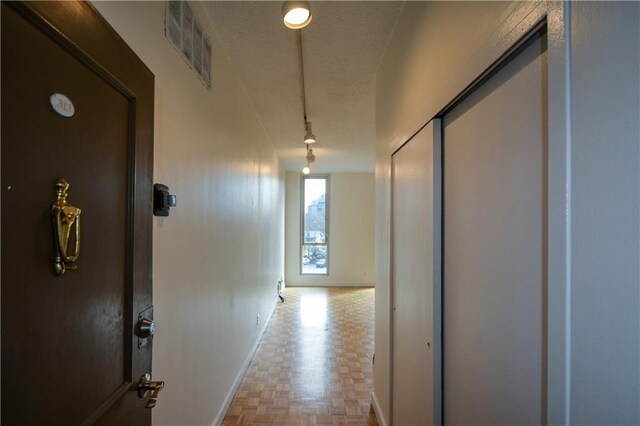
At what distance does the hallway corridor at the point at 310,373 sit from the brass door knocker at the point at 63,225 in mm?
2196

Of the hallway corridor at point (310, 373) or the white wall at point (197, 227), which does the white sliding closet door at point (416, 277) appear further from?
the white wall at point (197, 227)

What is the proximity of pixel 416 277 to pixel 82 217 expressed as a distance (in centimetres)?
144

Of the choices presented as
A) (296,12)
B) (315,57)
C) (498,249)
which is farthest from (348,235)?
(498,249)

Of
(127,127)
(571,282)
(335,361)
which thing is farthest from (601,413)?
(335,361)

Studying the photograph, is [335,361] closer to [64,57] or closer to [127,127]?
[127,127]

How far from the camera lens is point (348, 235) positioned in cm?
785

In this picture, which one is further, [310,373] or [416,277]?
[310,373]

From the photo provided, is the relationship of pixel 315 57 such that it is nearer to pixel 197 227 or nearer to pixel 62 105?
pixel 197 227

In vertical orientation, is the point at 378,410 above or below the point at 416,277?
below

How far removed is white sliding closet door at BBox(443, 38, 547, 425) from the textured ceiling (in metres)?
1.02

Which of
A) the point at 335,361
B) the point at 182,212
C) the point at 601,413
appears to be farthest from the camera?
the point at 335,361

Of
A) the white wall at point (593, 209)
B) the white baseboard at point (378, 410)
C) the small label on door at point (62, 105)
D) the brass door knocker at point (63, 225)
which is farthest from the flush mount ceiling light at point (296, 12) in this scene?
the white baseboard at point (378, 410)

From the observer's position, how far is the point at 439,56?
133cm

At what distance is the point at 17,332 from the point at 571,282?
1.07m
